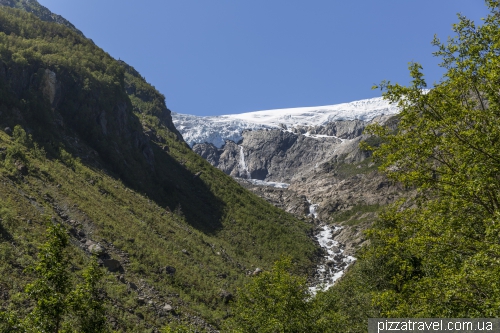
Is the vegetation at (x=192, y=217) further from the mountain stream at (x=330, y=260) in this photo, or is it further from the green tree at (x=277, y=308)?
the mountain stream at (x=330, y=260)

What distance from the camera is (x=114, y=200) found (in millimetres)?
58375

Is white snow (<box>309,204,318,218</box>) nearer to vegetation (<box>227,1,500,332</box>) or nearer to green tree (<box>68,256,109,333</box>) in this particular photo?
vegetation (<box>227,1,500,332</box>)

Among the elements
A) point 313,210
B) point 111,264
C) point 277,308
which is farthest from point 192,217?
point 313,210

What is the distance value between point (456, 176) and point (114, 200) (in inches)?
2120

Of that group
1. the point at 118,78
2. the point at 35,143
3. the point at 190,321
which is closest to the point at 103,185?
the point at 35,143

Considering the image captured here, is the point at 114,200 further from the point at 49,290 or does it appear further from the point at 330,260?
the point at 330,260

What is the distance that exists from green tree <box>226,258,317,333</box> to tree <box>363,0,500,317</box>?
4.79m

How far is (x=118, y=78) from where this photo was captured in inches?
3971

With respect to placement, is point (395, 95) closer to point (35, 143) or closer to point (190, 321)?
point (190, 321)

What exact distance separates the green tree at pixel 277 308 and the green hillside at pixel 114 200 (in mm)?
10339

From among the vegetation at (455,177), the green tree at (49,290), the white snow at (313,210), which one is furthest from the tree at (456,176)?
the white snow at (313,210)

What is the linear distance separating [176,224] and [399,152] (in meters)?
56.3

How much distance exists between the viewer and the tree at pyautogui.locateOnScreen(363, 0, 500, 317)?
13.2 metres

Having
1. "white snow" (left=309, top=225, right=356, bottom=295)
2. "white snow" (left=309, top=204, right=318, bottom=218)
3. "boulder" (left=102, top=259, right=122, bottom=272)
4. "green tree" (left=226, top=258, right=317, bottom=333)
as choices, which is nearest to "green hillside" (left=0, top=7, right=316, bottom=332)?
"boulder" (left=102, top=259, right=122, bottom=272)
